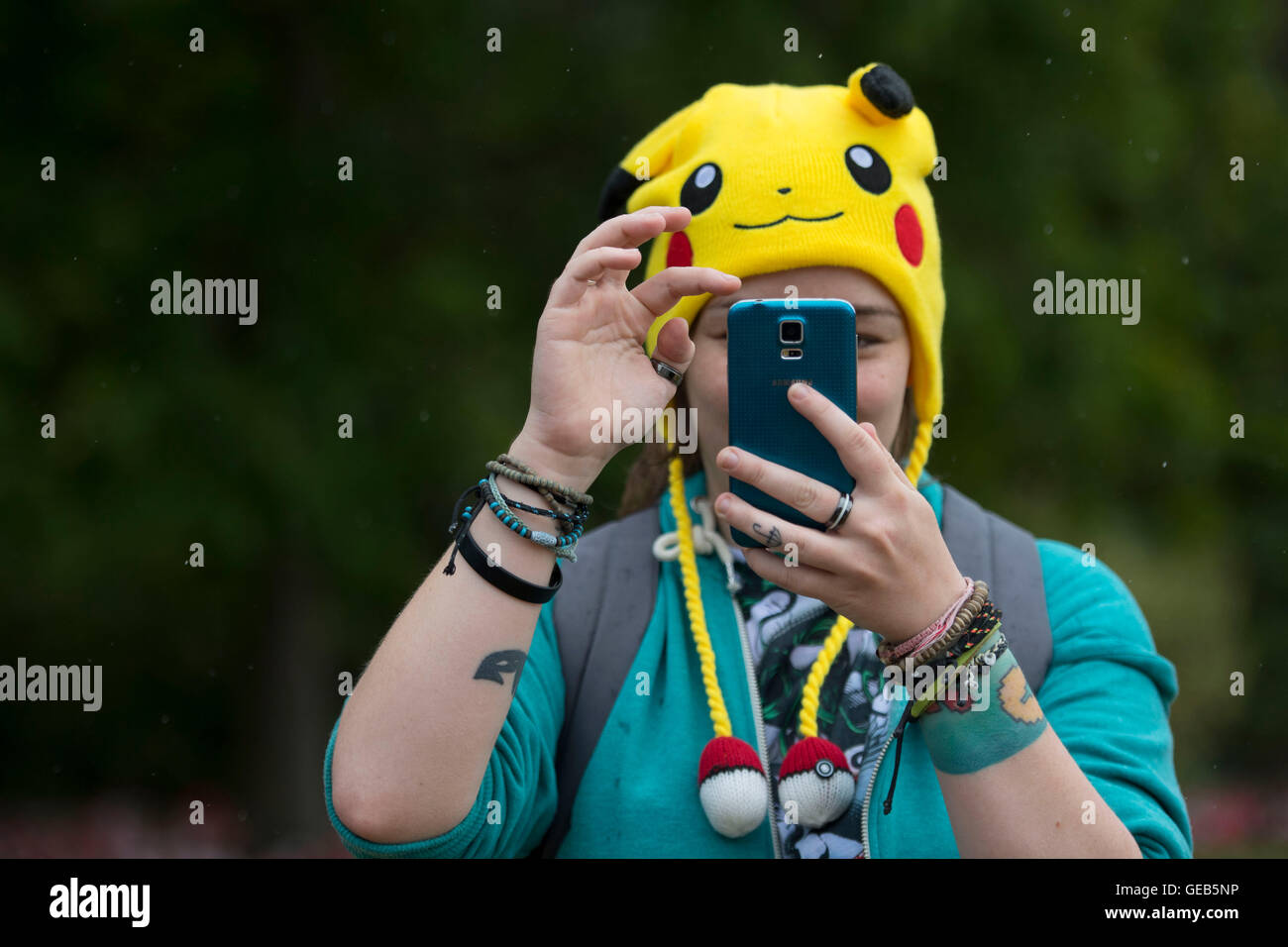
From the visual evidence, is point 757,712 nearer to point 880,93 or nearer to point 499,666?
point 499,666

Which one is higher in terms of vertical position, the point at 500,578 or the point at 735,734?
the point at 500,578

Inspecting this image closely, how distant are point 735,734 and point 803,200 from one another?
0.92 m

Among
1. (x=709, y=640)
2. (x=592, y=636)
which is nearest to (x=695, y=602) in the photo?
(x=709, y=640)

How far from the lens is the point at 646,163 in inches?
92.7

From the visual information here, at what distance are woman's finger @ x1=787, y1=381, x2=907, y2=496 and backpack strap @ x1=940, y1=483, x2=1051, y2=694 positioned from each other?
446mm

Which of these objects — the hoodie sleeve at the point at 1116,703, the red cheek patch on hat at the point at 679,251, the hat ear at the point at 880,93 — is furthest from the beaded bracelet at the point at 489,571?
the hat ear at the point at 880,93

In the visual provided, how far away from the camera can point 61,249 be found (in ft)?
16.1

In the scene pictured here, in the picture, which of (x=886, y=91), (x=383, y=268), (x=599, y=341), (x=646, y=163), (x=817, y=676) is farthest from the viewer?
(x=383, y=268)

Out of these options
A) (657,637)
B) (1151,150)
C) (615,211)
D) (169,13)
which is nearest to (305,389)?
(169,13)

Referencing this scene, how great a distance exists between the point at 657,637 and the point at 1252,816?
18.0ft

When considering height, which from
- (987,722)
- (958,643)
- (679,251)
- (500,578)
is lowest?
(987,722)

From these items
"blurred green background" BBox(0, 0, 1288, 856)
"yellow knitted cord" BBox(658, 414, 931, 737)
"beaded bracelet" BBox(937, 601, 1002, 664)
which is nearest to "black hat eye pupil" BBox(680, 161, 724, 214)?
"yellow knitted cord" BBox(658, 414, 931, 737)

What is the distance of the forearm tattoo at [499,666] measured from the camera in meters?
1.64

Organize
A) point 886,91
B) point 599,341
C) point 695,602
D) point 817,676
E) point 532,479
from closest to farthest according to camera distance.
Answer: point 532,479 < point 599,341 < point 817,676 < point 695,602 < point 886,91
